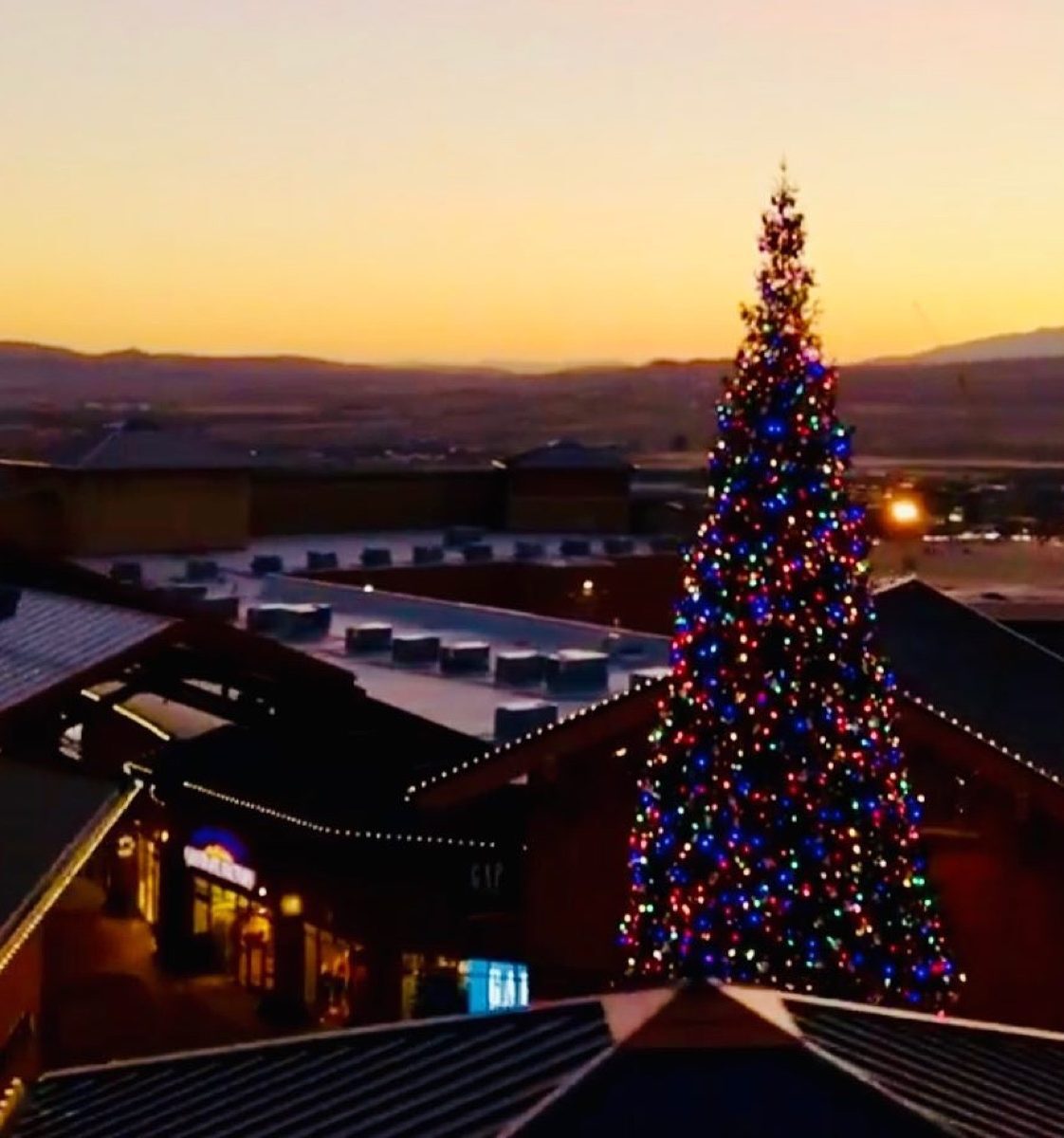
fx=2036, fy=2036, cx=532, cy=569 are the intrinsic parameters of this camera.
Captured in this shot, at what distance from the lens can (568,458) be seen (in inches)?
1767

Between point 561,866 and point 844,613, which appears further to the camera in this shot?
point 561,866

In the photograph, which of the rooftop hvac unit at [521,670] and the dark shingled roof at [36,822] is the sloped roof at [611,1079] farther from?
the rooftop hvac unit at [521,670]

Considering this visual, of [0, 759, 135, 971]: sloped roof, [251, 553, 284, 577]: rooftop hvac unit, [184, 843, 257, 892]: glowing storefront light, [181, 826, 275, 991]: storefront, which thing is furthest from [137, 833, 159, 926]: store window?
[0, 759, 135, 971]: sloped roof

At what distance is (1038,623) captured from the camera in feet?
78.1

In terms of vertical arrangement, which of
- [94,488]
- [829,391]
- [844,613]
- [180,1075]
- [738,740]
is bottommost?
[180,1075]

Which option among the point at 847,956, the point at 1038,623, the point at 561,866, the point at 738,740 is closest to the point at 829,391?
the point at 738,740

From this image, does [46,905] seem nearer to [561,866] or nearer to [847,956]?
[847,956]

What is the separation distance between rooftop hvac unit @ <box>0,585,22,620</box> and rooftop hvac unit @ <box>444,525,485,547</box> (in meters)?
17.9

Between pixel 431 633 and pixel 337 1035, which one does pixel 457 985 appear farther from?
pixel 337 1035

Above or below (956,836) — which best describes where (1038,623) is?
above

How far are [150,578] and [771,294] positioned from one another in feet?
77.6

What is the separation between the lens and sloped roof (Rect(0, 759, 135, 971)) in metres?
10.2

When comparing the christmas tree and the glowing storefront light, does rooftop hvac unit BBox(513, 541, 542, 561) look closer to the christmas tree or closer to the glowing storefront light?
the glowing storefront light

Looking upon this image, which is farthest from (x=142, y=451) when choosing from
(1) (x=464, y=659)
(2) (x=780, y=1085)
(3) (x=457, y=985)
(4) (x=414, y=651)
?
(2) (x=780, y=1085)
